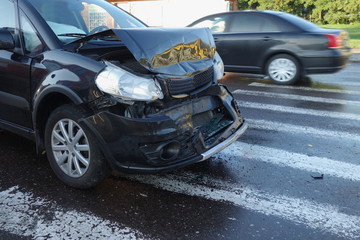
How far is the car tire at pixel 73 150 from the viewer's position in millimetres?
3143

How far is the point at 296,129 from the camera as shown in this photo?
17.6 feet

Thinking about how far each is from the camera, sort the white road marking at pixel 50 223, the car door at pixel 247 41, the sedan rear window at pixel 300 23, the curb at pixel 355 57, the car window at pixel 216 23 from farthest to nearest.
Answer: the curb at pixel 355 57 < the car window at pixel 216 23 < the car door at pixel 247 41 < the sedan rear window at pixel 300 23 < the white road marking at pixel 50 223

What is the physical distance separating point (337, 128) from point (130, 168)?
145 inches

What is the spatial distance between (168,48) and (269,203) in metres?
1.69

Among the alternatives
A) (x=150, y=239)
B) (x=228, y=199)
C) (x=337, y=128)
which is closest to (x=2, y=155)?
(x=150, y=239)

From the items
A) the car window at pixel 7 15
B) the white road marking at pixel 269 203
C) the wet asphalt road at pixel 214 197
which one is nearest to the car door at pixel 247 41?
the wet asphalt road at pixel 214 197

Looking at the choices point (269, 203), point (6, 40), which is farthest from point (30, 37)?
point (269, 203)

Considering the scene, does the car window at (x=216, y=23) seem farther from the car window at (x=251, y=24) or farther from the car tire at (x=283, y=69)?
the car tire at (x=283, y=69)

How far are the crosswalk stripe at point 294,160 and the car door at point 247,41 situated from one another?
461cm

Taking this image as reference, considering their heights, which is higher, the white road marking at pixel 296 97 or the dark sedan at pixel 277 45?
Answer: the dark sedan at pixel 277 45

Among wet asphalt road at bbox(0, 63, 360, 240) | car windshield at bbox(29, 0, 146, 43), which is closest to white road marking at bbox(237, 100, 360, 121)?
wet asphalt road at bbox(0, 63, 360, 240)

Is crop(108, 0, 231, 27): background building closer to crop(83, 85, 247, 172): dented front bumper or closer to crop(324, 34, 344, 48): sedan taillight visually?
crop(324, 34, 344, 48): sedan taillight

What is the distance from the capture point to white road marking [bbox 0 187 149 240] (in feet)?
9.01

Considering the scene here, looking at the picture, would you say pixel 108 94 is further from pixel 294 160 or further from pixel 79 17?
pixel 294 160
